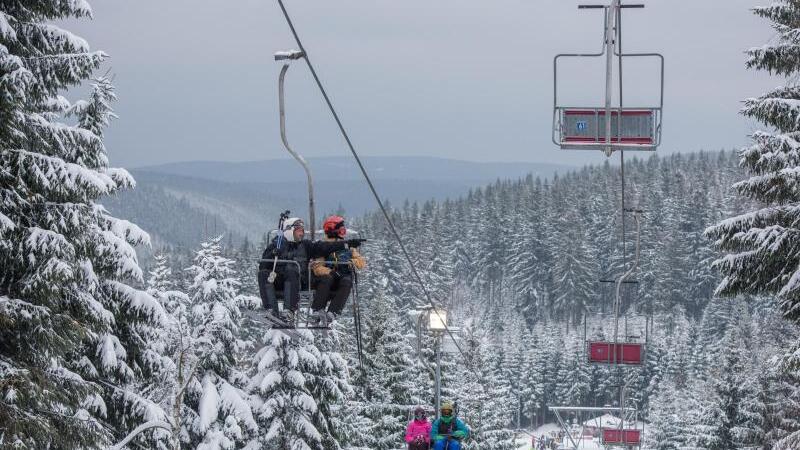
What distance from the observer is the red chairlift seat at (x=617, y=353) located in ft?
106

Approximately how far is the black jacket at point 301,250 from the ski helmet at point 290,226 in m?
0.12

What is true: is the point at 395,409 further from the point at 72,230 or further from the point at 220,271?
the point at 72,230

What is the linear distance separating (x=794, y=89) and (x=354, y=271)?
22.5 feet

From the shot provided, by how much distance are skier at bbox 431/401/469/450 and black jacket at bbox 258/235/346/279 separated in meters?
2.66

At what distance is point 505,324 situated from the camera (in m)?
194

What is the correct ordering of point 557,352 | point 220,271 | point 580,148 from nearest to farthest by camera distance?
point 580,148 < point 220,271 < point 557,352

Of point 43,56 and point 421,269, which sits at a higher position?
point 43,56

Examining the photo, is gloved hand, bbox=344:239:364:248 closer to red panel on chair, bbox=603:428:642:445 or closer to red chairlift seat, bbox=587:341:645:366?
red chairlift seat, bbox=587:341:645:366

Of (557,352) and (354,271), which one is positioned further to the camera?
(557,352)

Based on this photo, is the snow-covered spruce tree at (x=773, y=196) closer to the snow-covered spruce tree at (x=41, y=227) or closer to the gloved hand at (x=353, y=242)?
the gloved hand at (x=353, y=242)

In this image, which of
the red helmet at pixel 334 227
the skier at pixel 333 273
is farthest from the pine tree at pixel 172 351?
the red helmet at pixel 334 227

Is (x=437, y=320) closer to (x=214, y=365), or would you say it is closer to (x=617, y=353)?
(x=617, y=353)

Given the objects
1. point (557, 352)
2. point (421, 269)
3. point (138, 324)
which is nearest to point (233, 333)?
point (138, 324)

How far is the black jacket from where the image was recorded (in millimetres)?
17906
